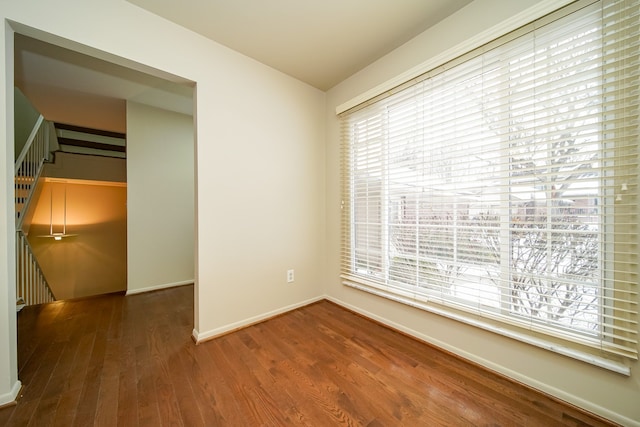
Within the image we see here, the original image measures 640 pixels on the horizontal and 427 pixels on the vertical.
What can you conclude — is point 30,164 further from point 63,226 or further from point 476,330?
point 476,330

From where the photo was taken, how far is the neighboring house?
128 cm

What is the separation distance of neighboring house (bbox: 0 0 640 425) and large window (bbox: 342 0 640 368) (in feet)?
0.58

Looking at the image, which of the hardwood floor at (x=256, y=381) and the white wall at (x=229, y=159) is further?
the white wall at (x=229, y=159)

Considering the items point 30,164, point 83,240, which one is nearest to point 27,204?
point 30,164

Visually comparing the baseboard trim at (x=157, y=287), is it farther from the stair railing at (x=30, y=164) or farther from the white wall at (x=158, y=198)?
the stair railing at (x=30, y=164)

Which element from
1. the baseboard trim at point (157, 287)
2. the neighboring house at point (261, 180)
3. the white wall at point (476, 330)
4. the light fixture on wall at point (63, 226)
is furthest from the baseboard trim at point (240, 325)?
the light fixture on wall at point (63, 226)

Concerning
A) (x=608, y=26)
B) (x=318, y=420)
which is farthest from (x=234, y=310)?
(x=608, y=26)

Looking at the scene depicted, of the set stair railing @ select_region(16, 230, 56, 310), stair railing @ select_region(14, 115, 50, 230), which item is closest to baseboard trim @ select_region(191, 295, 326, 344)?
stair railing @ select_region(16, 230, 56, 310)

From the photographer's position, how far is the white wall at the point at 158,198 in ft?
9.84

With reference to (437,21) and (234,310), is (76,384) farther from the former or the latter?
(437,21)

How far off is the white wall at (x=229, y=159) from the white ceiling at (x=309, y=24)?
161 mm

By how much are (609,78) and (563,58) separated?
236mm

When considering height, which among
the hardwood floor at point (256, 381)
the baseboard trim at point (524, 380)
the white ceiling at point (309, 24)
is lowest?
the hardwood floor at point (256, 381)

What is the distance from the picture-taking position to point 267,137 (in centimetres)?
229
